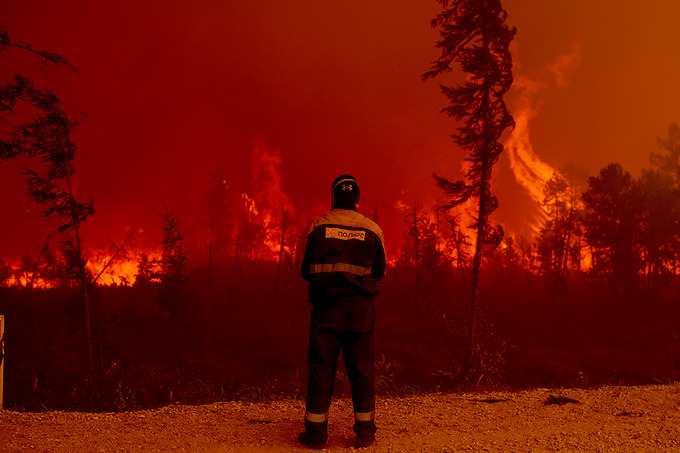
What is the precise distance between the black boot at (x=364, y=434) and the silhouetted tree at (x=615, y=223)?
4170cm

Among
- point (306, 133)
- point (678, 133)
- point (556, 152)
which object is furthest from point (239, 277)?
point (556, 152)

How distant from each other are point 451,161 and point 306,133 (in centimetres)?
3969

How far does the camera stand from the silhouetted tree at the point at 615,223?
1587 inches

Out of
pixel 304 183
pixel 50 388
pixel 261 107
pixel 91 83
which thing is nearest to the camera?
pixel 50 388

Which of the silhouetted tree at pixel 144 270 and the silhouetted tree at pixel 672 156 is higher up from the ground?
the silhouetted tree at pixel 672 156

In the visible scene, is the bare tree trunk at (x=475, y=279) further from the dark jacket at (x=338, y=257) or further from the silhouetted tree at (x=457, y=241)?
the dark jacket at (x=338, y=257)

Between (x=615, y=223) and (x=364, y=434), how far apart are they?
140ft

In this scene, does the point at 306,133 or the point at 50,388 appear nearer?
the point at 50,388

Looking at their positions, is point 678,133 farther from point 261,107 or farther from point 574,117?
point 261,107

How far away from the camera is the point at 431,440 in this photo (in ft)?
17.6

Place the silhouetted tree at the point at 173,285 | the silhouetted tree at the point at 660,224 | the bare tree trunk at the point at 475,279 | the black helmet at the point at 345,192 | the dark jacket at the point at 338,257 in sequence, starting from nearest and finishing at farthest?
the dark jacket at the point at 338,257
the black helmet at the point at 345,192
the bare tree trunk at the point at 475,279
the silhouetted tree at the point at 173,285
the silhouetted tree at the point at 660,224

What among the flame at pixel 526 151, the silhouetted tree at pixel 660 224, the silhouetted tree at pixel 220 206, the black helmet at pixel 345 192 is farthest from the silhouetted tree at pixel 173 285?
the flame at pixel 526 151

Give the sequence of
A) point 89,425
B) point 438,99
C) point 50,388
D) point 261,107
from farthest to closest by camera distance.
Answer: point 438,99
point 261,107
point 50,388
point 89,425

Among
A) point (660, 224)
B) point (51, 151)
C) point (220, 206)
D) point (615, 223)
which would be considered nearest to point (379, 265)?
point (51, 151)
